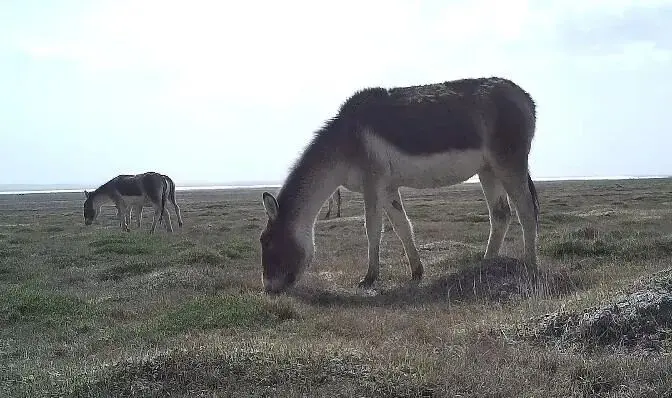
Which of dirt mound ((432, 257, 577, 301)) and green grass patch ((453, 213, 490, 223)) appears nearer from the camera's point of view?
dirt mound ((432, 257, 577, 301))

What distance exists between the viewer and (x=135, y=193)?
26250 millimetres

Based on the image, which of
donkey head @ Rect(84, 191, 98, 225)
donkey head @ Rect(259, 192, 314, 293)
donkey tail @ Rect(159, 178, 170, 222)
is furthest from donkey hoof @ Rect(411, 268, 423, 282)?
donkey head @ Rect(84, 191, 98, 225)

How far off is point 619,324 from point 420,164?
4.98 metres

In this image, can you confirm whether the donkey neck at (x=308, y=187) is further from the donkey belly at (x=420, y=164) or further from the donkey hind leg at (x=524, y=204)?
the donkey hind leg at (x=524, y=204)

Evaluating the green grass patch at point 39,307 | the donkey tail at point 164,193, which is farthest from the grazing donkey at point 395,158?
the donkey tail at point 164,193

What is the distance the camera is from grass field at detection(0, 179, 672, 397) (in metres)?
4.58

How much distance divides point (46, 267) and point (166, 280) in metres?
4.66

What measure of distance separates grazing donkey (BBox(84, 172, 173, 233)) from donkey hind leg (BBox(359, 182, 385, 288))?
629 inches

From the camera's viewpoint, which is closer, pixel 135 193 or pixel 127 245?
pixel 127 245

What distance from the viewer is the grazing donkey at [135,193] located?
2514 cm

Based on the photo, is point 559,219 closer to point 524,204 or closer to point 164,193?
point 524,204

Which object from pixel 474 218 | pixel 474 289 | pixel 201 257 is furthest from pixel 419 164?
pixel 474 218

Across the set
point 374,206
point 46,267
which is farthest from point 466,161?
point 46,267

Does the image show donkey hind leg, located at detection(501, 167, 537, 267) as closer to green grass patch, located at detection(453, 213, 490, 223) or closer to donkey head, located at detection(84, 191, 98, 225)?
green grass patch, located at detection(453, 213, 490, 223)
